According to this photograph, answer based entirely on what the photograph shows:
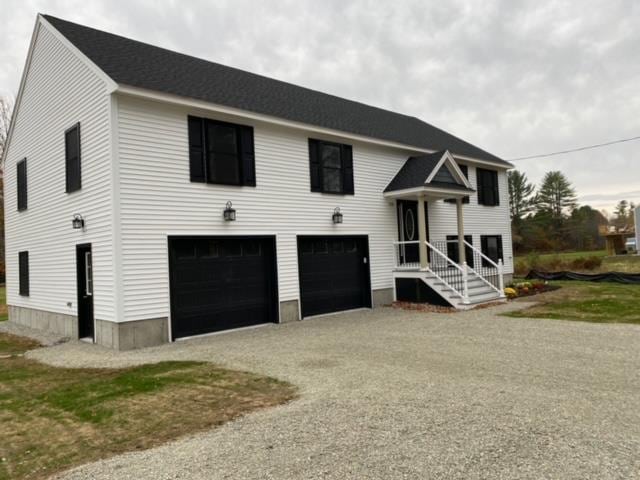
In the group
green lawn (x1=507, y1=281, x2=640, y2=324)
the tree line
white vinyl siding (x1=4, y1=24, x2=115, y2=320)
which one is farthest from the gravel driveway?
the tree line

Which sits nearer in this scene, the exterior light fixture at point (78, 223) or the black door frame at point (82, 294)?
the exterior light fixture at point (78, 223)

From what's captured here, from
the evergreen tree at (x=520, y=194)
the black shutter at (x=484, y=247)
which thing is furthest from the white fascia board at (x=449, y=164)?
the evergreen tree at (x=520, y=194)

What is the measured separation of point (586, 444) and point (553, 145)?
30.0m

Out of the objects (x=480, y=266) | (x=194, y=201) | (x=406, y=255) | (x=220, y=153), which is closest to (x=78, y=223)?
(x=194, y=201)

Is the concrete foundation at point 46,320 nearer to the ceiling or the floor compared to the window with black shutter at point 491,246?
nearer to the floor

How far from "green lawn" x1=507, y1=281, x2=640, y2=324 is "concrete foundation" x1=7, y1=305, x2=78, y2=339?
10601mm

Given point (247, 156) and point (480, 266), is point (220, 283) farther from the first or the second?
point (480, 266)

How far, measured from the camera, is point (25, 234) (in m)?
13.0

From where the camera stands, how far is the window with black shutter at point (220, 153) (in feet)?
32.2

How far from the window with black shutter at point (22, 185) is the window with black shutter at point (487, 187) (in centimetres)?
1578

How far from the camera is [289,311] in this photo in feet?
37.0

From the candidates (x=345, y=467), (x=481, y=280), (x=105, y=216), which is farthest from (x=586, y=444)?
(x=481, y=280)

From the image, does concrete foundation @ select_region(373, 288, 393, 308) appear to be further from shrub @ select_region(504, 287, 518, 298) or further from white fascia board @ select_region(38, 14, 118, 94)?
white fascia board @ select_region(38, 14, 118, 94)

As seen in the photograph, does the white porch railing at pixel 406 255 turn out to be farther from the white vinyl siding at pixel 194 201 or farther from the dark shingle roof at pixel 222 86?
the dark shingle roof at pixel 222 86
